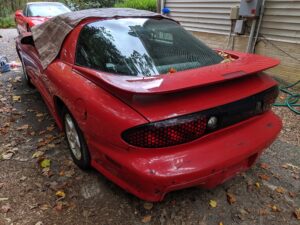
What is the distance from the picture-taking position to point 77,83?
237cm

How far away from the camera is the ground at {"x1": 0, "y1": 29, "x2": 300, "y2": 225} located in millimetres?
2246

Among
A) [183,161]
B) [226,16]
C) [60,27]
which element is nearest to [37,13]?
[226,16]

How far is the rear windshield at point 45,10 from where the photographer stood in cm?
786

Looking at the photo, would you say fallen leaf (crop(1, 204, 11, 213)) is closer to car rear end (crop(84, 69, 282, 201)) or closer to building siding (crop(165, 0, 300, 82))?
car rear end (crop(84, 69, 282, 201))

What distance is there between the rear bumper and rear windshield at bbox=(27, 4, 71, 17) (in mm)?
6924

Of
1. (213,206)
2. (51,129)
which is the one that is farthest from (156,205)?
(51,129)

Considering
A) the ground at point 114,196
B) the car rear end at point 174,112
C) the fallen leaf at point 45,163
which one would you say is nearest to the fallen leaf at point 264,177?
the ground at point 114,196

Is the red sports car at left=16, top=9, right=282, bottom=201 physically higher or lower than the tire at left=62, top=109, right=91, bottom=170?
higher

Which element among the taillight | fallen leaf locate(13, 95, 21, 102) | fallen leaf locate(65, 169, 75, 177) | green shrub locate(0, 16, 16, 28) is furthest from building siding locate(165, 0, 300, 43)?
green shrub locate(0, 16, 16, 28)

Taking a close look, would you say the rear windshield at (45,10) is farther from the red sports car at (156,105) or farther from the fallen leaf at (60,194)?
the fallen leaf at (60,194)

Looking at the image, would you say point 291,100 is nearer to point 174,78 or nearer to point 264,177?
point 264,177

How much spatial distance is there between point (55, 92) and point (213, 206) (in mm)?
1889

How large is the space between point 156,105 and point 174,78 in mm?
285

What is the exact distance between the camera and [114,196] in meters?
2.45
